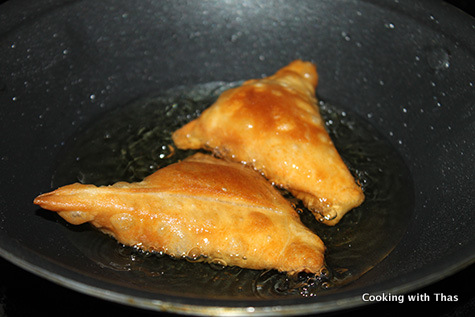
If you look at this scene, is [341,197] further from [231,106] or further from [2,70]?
[2,70]

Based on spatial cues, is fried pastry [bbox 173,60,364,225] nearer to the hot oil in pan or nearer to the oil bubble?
the hot oil in pan

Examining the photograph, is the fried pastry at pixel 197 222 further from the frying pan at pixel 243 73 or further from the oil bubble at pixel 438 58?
the oil bubble at pixel 438 58

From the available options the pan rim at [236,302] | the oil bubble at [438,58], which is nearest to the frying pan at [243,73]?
the oil bubble at [438,58]

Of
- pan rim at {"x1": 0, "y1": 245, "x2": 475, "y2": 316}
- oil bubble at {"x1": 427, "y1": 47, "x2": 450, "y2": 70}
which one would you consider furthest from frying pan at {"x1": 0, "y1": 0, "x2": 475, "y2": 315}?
pan rim at {"x1": 0, "y1": 245, "x2": 475, "y2": 316}

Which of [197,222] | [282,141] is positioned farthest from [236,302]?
[282,141]

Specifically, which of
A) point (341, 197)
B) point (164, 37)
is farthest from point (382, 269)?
point (164, 37)
